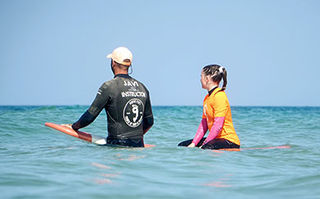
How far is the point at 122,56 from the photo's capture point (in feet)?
17.9

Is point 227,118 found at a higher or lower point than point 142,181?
higher

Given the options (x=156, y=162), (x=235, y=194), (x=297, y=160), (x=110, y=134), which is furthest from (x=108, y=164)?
(x=297, y=160)

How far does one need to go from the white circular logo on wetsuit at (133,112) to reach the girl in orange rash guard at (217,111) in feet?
3.50

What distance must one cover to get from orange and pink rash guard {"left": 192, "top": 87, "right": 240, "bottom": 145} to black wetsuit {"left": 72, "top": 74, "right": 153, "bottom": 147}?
0.97 metres

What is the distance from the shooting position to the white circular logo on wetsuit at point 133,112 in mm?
5406

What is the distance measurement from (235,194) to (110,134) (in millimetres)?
2672

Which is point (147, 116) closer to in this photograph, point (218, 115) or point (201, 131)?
point (201, 131)

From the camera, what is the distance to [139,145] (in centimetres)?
568

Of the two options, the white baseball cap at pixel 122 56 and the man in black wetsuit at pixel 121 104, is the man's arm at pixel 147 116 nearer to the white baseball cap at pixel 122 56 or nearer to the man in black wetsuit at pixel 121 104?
the man in black wetsuit at pixel 121 104

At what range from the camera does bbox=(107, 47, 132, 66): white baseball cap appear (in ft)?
17.9

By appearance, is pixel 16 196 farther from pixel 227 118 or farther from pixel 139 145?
pixel 227 118

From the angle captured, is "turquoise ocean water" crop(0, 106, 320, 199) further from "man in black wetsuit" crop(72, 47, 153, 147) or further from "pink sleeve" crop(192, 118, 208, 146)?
"pink sleeve" crop(192, 118, 208, 146)

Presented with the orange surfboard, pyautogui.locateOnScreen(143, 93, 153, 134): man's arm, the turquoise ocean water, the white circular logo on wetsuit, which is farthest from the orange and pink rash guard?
the orange surfboard

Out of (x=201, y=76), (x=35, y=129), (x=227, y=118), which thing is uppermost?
(x=201, y=76)
